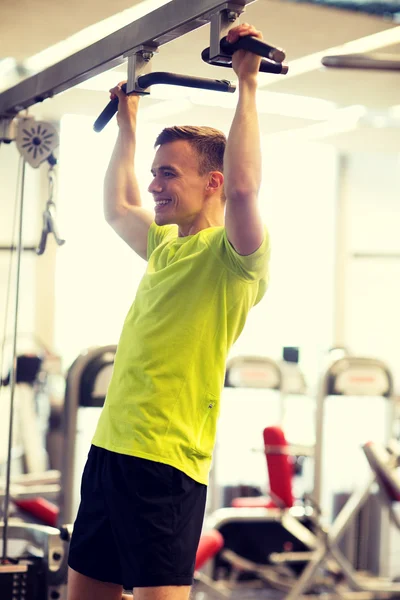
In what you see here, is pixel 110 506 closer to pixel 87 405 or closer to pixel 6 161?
pixel 87 405

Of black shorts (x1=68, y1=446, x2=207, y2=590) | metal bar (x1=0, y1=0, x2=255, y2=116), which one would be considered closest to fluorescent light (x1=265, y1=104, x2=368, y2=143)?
metal bar (x1=0, y1=0, x2=255, y2=116)

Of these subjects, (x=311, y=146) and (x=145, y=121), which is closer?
(x=145, y=121)

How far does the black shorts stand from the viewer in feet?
5.68

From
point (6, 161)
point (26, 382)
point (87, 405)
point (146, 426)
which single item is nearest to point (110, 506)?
point (146, 426)

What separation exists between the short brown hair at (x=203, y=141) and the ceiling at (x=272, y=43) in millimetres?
835

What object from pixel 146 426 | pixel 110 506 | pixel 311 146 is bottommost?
pixel 110 506

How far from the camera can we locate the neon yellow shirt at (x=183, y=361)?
1.78m

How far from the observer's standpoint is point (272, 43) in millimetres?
4141

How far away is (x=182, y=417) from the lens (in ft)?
5.87

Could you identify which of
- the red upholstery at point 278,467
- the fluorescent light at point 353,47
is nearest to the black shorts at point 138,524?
the red upholstery at point 278,467

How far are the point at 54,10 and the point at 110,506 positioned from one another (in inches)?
121

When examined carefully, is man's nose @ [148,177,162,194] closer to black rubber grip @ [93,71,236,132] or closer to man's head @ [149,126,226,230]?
man's head @ [149,126,226,230]

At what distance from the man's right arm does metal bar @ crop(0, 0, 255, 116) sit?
0.16 metres

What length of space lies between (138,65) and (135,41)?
0.05m
